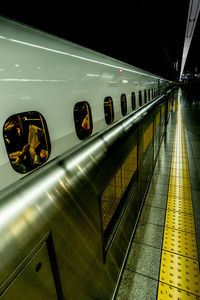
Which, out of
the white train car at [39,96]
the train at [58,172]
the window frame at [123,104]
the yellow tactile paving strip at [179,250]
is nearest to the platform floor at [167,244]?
the yellow tactile paving strip at [179,250]

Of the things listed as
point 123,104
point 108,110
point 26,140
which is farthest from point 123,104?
point 26,140

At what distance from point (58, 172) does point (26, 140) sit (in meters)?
1.22

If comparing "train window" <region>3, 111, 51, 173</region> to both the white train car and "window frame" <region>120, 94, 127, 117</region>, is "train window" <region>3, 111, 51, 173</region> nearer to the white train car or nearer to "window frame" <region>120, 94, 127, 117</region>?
the white train car

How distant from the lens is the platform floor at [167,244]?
1817 mm

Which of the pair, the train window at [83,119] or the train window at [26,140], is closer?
the train window at [26,140]

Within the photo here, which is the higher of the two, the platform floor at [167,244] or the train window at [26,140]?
the train window at [26,140]

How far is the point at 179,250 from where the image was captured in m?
2.20

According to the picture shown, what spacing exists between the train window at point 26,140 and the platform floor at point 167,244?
64.5 inches

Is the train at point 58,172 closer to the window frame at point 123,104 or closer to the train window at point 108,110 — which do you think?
the train window at point 108,110

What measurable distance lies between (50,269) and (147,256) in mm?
1840

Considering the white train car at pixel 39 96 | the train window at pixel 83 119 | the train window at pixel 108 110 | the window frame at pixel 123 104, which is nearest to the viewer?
the white train car at pixel 39 96

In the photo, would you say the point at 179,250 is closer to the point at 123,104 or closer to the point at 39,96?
the point at 39,96

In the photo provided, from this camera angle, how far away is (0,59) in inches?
55.6

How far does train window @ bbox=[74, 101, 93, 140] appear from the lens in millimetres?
2472
